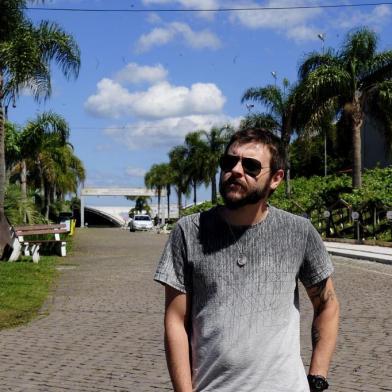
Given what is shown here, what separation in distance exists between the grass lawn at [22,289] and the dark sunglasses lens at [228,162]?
6937 mm

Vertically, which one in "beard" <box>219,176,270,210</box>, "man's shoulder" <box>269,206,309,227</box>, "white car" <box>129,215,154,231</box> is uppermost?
"white car" <box>129,215,154,231</box>

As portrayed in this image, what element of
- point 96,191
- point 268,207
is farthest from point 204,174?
point 268,207

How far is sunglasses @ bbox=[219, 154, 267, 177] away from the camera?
2598mm

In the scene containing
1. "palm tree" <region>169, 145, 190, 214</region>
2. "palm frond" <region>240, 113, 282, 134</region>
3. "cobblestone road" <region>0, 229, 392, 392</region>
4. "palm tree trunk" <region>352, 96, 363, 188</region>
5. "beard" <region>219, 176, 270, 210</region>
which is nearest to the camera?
"beard" <region>219, 176, 270, 210</region>

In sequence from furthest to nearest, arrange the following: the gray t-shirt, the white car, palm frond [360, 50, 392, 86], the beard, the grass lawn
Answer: the white car, palm frond [360, 50, 392, 86], the grass lawn, the beard, the gray t-shirt

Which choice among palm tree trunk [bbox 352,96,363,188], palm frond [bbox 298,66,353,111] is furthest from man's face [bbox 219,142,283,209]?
palm tree trunk [bbox 352,96,363,188]

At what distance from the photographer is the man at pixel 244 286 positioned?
245cm

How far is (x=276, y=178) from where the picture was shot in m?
2.72

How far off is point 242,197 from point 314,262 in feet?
1.19

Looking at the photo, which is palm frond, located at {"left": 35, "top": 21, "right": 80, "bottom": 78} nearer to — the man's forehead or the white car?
the man's forehead

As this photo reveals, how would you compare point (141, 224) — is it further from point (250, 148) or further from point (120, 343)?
point (250, 148)

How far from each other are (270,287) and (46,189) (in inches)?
2191

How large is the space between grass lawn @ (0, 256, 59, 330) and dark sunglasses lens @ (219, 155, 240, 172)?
6937 millimetres

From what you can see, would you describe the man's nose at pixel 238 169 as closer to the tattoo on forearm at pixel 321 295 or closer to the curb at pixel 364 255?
the tattoo on forearm at pixel 321 295
